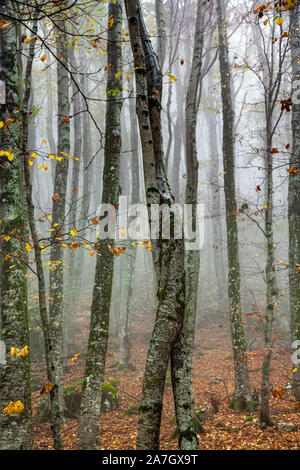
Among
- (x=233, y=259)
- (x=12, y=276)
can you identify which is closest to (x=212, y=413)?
(x=233, y=259)

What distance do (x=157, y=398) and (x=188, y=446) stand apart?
0.60m

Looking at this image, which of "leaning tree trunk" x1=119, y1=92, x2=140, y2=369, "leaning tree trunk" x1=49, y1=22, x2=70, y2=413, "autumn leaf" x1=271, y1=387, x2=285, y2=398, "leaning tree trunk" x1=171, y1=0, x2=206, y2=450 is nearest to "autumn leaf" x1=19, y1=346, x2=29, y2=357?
"leaning tree trunk" x1=171, y1=0, x2=206, y2=450

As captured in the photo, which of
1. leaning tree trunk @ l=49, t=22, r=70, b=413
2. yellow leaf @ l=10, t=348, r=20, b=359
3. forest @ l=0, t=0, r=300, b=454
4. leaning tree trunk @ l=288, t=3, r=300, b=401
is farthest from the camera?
leaning tree trunk @ l=288, t=3, r=300, b=401

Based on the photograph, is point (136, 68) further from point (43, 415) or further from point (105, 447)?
point (43, 415)

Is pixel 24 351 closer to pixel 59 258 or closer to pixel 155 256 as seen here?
pixel 155 256

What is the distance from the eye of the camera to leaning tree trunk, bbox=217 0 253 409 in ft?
23.6

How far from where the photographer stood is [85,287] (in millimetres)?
23234

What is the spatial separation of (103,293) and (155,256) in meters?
1.85

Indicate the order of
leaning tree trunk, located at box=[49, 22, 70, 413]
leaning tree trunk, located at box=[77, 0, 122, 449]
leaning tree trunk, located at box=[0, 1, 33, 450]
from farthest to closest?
leaning tree trunk, located at box=[49, 22, 70, 413] → leaning tree trunk, located at box=[77, 0, 122, 449] → leaning tree trunk, located at box=[0, 1, 33, 450]

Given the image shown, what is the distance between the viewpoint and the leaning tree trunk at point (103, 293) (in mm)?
4684

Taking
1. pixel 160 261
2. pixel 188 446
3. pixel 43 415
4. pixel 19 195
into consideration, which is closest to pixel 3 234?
pixel 19 195

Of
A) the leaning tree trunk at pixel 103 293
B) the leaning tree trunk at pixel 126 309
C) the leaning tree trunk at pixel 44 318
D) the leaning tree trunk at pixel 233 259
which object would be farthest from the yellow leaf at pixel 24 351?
the leaning tree trunk at pixel 126 309

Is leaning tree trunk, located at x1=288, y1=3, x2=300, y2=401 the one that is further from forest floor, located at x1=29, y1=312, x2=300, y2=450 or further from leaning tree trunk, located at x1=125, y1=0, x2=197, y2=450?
leaning tree trunk, located at x1=125, y1=0, x2=197, y2=450

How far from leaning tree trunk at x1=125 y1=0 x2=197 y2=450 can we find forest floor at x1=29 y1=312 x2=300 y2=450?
164 cm
